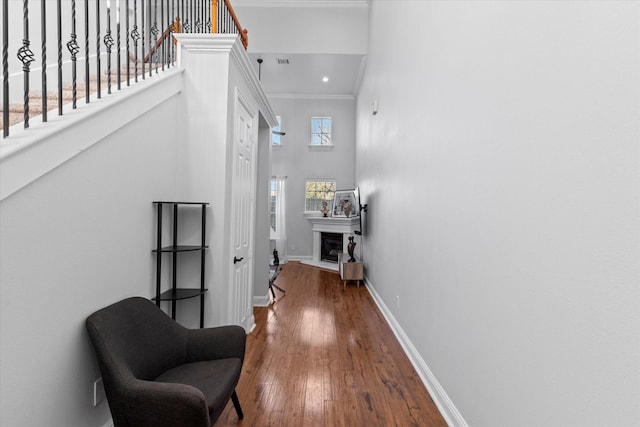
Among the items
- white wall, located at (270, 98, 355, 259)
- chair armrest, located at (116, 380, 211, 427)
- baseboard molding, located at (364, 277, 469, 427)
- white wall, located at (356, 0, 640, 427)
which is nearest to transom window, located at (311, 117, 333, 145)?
white wall, located at (270, 98, 355, 259)

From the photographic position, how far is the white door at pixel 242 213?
3076mm

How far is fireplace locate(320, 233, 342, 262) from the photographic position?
805 centimetres

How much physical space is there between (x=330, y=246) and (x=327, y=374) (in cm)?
547

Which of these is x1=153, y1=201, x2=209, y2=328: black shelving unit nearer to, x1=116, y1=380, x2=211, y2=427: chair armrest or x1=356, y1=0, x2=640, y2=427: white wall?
x1=116, y1=380, x2=211, y2=427: chair armrest

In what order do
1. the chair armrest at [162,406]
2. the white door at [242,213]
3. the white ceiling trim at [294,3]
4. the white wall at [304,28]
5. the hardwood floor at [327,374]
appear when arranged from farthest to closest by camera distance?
the white wall at [304,28], the white ceiling trim at [294,3], the white door at [242,213], the hardwood floor at [327,374], the chair armrest at [162,406]

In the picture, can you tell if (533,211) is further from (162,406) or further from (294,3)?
(294,3)

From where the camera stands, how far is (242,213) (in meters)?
3.39

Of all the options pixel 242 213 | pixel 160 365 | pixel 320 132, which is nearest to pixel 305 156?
pixel 320 132

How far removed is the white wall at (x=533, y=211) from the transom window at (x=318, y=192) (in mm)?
6273

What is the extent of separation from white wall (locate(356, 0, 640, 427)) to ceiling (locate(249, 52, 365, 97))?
178 inches

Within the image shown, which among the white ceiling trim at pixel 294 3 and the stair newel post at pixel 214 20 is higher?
the white ceiling trim at pixel 294 3

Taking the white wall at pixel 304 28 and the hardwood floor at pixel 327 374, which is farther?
the white wall at pixel 304 28

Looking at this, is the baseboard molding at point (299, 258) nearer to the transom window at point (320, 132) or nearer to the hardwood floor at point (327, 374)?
the transom window at point (320, 132)

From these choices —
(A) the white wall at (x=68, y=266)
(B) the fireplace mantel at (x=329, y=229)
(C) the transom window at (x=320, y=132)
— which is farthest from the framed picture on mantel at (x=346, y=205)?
(A) the white wall at (x=68, y=266)
